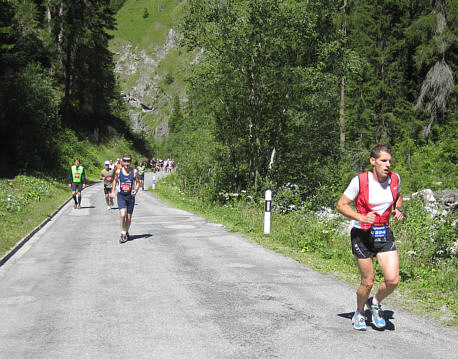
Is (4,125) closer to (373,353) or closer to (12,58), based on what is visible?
(12,58)

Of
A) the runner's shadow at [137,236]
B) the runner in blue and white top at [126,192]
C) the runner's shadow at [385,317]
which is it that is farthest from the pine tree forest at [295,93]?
the runner's shadow at [385,317]

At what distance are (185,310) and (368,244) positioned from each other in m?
2.37

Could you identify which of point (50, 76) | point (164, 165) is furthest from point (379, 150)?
point (164, 165)

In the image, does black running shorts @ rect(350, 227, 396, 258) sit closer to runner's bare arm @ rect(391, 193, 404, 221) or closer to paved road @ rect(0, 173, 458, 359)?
runner's bare arm @ rect(391, 193, 404, 221)

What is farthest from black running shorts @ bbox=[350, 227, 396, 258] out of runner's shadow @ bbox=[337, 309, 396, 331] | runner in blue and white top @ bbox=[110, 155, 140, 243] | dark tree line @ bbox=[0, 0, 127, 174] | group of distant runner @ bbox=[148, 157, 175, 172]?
group of distant runner @ bbox=[148, 157, 175, 172]

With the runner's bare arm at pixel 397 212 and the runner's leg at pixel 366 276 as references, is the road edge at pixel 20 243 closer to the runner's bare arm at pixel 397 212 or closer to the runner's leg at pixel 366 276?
the runner's leg at pixel 366 276

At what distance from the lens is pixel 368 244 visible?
14.9 ft

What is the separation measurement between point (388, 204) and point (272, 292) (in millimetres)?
2378

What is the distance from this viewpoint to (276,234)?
1121 cm

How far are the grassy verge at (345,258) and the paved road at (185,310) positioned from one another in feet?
1.46

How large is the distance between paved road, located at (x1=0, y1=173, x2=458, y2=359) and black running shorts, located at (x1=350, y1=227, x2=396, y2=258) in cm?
87

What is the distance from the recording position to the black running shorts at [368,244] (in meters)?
4.47

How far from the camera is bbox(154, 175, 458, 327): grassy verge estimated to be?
5.78m

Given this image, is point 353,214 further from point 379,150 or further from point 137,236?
point 137,236
